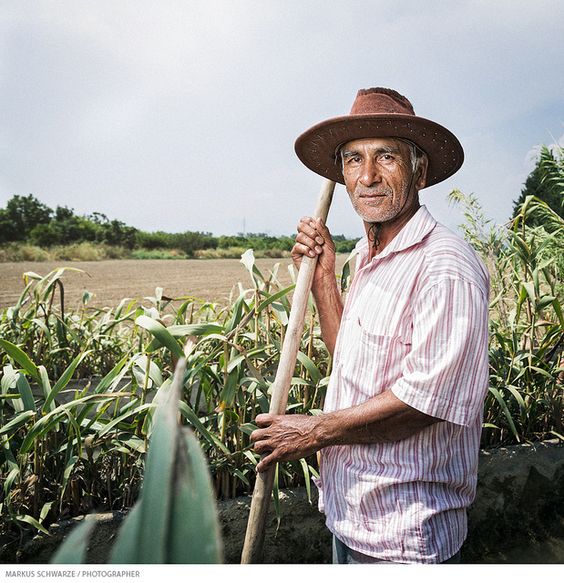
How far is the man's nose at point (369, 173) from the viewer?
0.86 metres

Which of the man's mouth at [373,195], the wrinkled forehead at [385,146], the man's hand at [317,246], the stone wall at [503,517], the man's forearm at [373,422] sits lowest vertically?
the stone wall at [503,517]

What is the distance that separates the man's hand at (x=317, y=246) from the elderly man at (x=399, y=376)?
0.30 feet

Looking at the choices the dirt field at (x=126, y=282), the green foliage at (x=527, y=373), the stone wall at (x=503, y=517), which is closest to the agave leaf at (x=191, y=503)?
the stone wall at (x=503, y=517)

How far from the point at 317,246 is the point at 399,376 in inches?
11.7

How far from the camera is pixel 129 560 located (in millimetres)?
202

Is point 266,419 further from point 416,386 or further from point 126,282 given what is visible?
point 126,282

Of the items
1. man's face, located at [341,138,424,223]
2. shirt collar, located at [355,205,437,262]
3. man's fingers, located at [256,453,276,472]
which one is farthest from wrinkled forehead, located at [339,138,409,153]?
man's fingers, located at [256,453,276,472]

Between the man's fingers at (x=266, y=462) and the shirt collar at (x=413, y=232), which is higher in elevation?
the shirt collar at (x=413, y=232)

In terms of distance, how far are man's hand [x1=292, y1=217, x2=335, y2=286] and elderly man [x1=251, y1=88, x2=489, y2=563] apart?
0.30ft

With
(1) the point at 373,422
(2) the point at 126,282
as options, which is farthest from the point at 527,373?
(2) the point at 126,282

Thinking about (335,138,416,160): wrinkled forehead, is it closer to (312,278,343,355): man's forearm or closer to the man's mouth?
the man's mouth

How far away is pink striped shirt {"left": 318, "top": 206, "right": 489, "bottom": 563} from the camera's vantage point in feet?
2.30

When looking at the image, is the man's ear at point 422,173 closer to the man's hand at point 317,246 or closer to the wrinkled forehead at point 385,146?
the wrinkled forehead at point 385,146
